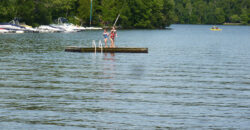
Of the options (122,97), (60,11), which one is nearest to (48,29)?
(60,11)

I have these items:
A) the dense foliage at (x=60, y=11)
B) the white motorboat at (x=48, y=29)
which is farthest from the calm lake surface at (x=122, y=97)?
the white motorboat at (x=48, y=29)

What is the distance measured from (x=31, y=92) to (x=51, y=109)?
502cm

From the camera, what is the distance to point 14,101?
23.1 metres

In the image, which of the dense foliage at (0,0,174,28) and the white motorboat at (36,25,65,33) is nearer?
the dense foliage at (0,0,174,28)

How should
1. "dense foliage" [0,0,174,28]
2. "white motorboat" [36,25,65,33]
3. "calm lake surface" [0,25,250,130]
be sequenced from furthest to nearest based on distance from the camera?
"white motorboat" [36,25,65,33], "dense foliage" [0,0,174,28], "calm lake surface" [0,25,250,130]

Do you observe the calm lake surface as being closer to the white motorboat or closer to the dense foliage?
the dense foliage

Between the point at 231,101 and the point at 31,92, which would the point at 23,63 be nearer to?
the point at 31,92

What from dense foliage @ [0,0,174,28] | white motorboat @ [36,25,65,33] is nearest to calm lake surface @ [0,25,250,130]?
dense foliage @ [0,0,174,28]

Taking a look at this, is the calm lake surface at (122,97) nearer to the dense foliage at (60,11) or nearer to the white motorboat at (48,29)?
the dense foliage at (60,11)

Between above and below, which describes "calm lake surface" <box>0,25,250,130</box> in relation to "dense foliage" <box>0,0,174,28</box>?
below

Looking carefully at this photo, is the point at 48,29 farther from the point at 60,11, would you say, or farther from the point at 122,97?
the point at 122,97

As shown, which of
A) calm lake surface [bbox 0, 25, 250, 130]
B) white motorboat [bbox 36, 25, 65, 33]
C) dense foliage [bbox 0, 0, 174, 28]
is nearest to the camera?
calm lake surface [bbox 0, 25, 250, 130]

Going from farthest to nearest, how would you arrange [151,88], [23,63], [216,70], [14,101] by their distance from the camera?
[23,63] → [216,70] → [151,88] → [14,101]

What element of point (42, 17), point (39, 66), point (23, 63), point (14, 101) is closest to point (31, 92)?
point (14, 101)
